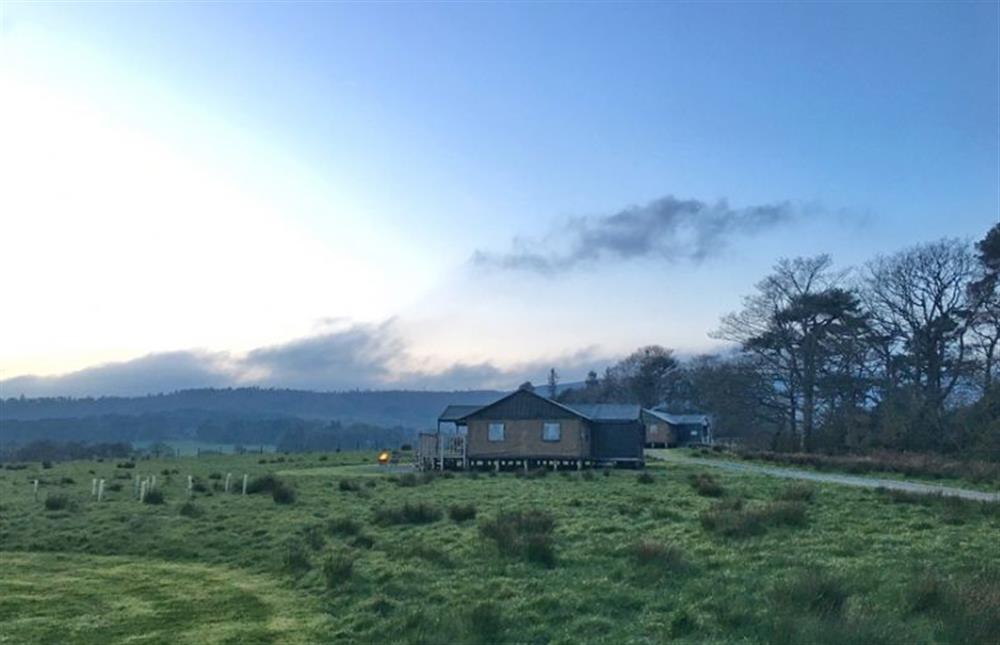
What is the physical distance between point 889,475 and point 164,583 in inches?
1121

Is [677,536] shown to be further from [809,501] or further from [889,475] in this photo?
[889,475]

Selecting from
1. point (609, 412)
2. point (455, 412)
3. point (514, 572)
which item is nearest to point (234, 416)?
point (455, 412)

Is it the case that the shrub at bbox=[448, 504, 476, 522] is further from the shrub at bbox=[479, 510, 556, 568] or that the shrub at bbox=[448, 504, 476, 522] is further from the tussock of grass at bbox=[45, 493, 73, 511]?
the tussock of grass at bbox=[45, 493, 73, 511]

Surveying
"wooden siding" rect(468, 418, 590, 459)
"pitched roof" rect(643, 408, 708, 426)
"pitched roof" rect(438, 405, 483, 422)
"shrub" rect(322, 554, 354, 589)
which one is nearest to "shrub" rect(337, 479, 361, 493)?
"shrub" rect(322, 554, 354, 589)

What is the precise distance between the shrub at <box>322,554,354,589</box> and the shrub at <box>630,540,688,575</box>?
3868 millimetres

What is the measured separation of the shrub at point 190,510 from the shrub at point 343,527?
4.39 meters

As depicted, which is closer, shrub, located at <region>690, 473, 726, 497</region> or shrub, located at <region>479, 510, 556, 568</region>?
shrub, located at <region>479, 510, 556, 568</region>

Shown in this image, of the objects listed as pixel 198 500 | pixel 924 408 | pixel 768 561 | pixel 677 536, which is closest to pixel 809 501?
pixel 677 536

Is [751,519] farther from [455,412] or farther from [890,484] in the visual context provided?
[455,412]

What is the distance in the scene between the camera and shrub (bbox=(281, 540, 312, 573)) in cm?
1296

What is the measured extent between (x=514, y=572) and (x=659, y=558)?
1884 mm

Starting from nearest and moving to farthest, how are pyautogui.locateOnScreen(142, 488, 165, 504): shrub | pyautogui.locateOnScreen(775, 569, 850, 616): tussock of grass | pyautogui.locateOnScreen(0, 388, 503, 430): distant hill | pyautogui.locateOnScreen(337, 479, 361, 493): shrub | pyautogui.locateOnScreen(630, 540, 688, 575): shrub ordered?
1. pyautogui.locateOnScreen(775, 569, 850, 616): tussock of grass
2. pyautogui.locateOnScreen(630, 540, 688, 575): shrub
3. pyautogui.locateOnScreen(142, 488, 165, 504): shrub
4. pyautogui.locateOnScreen(337, 479, 361, 493): shrub
5. pyautogui.locateOnScreen(0, 388, 503, 430): distant hill

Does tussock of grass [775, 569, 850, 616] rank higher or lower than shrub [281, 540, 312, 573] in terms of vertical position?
higher

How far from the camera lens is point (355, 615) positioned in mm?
9711
